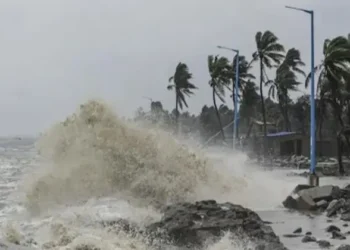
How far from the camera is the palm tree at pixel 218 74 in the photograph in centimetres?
7138

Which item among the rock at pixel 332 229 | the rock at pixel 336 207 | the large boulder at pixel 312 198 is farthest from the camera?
the large boulder at pixel 312 198

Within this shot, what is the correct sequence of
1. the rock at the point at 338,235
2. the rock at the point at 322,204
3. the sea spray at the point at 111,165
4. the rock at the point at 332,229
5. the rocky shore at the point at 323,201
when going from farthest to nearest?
the sea spray at the point at 111,165
the rock at the point at 322,204
the rocky shore at the point at 323,201
the rock at the point at 332,229
the rock at the point at 338,235

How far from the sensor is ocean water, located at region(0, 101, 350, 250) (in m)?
17.0

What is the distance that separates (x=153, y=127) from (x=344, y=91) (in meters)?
25.2

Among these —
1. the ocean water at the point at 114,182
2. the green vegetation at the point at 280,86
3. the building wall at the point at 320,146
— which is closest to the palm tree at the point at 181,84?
the green vegetation at the point at 280,86

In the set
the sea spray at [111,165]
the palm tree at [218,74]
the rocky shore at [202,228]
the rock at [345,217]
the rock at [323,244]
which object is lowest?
the rock at [345,217]

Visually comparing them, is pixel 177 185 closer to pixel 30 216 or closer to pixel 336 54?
pixel 30 216

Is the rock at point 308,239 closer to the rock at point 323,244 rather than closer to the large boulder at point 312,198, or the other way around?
the rock at point 323,244

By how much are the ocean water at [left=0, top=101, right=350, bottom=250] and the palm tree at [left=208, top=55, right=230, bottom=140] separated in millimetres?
44521

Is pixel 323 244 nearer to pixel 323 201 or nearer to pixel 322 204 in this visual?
pixel 322 204

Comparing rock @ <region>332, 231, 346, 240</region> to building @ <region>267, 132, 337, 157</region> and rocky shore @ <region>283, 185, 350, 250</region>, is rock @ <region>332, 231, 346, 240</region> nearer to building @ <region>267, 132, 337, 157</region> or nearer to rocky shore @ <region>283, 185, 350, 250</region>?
rocky shore @ <region>283, 185, 350, 250</region>

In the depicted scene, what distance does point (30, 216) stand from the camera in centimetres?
1977

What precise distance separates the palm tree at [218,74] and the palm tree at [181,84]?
42.9 ft

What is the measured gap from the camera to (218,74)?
71.7 meters
